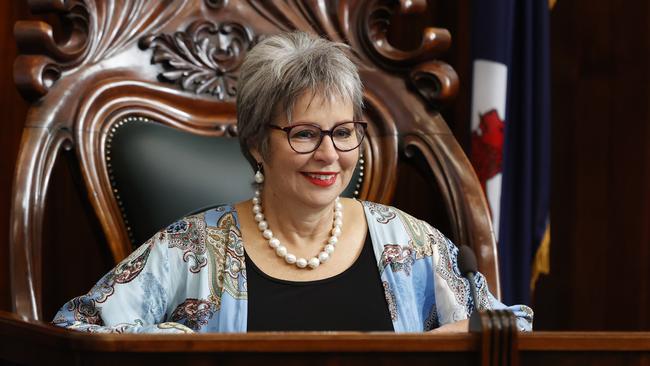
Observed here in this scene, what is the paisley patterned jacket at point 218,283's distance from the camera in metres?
2.00

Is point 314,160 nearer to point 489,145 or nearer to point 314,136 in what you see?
point 314,136

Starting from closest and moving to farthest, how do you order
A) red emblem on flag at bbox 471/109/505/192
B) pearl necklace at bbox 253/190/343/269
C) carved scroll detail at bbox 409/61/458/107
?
pearl necklace at bbox 253/190/343/269 → carved scroll detail at bbox 409/61/458/107 → red emblem on flag at bbox 471/109/505/192

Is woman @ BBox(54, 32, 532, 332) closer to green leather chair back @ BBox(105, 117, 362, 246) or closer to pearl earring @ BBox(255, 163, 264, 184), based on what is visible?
pearl earring @ BBox(255, 163, 264, 184)

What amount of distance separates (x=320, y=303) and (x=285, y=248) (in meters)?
0.16

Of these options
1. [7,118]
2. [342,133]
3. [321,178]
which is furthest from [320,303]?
[7,118]

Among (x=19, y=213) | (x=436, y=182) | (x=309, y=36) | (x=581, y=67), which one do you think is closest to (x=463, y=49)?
(x=581, y=67)

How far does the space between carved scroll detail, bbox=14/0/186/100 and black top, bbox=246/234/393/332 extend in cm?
70

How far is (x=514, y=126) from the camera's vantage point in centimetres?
296

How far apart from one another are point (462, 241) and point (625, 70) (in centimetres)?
103

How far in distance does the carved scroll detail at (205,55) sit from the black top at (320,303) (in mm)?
594

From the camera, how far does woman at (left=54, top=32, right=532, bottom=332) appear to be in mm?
2045

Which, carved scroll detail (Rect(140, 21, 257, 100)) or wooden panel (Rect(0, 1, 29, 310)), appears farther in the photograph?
wooden panel (Rect(0, 1, 29, 310))

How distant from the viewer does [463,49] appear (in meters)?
3.25

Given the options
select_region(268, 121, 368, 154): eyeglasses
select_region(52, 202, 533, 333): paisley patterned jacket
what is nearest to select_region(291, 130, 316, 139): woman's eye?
select_region(268, 121, 368, 154): eyeglasses
